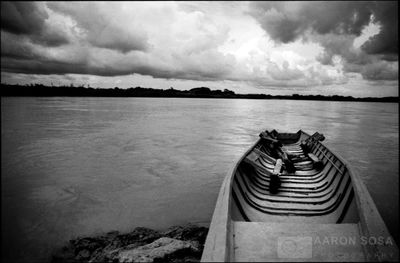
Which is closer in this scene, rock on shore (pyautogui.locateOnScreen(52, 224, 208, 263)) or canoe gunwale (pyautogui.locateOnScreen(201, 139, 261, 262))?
canoe gunwale (pyautogui.locateOnScreen(201, 139, 261, 262))

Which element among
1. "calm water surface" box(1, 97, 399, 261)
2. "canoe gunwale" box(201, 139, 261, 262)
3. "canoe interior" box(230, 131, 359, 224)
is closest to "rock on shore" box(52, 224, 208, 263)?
"calm water surface" box(1, 97, 399, 261)

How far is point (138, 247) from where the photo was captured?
538 cm

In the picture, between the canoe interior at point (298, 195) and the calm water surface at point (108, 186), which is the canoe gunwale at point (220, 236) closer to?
the canoe interior at point (298, 195)

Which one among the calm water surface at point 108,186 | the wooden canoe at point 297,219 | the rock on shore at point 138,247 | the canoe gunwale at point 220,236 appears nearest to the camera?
the canoe gunwale at point 220,236

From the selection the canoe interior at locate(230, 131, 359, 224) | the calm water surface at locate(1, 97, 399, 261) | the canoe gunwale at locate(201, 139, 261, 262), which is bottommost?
the calm water surface at locate(1, 97, 399, 261)

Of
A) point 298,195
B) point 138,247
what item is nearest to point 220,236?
point 138,247

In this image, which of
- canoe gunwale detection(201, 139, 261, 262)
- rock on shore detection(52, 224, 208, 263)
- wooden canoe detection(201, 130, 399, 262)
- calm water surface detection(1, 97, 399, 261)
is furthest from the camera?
calm water surface detection(1, 97, 399, 261)

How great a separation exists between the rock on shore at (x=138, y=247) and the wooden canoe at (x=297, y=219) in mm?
1486

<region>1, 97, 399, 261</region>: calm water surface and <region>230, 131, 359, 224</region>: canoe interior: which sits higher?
<region>230, 131, 359, 224</region>: canoe interior

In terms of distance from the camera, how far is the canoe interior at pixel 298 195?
5.00 metres

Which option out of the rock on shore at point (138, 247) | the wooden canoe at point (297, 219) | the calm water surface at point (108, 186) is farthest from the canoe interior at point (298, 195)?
the calm water surface at point (108, 186)

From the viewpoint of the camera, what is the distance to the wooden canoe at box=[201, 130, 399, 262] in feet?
10.7

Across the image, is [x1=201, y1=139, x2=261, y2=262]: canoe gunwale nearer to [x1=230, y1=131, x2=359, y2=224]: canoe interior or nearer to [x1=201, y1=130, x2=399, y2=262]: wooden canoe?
[x1=201, y1=130, x2=399, y2=262]: wooden canoe

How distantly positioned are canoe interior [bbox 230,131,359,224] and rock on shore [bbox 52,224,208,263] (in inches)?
58.3
